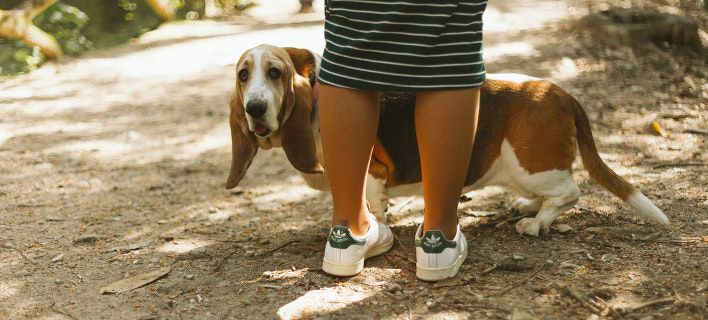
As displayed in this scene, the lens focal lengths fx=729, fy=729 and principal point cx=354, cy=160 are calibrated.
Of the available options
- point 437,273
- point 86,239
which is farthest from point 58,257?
point 437,273

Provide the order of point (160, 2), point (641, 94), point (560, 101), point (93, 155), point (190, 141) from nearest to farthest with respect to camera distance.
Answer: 1. point (560, 101)
2. point (93, 155)
3. point (190, 141)
4. point (641, 94)
5. point (160, 2)

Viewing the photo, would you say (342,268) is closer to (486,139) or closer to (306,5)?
(486,139)

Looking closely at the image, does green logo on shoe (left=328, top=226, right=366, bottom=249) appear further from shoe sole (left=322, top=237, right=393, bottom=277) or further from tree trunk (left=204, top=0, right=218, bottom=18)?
tree trunk (left=204, top=0, right=218, bottom=18)

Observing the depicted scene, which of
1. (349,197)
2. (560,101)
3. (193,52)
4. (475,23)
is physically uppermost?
(475,23)

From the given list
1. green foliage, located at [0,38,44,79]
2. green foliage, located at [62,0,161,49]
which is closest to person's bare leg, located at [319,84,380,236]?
green foliage, located at [0,38,44,79]

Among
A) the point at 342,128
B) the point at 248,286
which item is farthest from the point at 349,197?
the point at 248,286

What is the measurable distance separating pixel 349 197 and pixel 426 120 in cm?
41

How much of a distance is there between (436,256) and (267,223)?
125cm

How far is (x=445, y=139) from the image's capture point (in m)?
2.44

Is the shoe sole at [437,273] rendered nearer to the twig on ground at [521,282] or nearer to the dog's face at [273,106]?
the twig on ground at [521,282]

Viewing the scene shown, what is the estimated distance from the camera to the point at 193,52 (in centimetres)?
825

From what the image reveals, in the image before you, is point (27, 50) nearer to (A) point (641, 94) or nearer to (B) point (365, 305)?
(A) point (641, 94)

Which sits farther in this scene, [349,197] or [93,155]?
[93,155]

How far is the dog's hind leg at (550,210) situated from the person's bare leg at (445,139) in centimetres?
68
